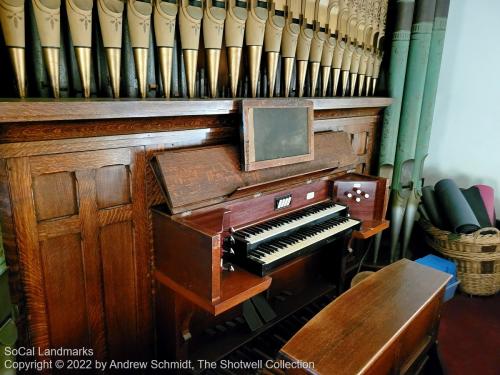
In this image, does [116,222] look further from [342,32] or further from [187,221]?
[342,32]

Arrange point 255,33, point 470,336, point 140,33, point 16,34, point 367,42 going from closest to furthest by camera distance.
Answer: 1. point 16,34
2. point 140,33
3. point 255,33
4. point 470,336
5. point 367,42

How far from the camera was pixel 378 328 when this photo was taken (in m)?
1.64

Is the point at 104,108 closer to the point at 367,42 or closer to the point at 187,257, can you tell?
the point at 187,257

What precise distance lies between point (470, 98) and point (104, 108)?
358cm

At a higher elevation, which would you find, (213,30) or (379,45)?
(379,45)

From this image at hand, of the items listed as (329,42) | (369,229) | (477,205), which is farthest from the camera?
(477,205)

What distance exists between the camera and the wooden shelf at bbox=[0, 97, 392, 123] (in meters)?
1.24

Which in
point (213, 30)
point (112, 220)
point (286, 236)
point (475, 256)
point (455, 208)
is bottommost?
point (475, 256)

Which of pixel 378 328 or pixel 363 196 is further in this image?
pixel 363 196

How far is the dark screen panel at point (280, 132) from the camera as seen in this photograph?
2.01m

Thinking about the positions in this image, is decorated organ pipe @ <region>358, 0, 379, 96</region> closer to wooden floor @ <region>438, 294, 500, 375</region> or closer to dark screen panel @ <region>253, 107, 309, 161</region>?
dark screen panel @ <region>253, 107, 309, 161</region>

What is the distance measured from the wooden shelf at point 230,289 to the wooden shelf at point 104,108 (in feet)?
2.65

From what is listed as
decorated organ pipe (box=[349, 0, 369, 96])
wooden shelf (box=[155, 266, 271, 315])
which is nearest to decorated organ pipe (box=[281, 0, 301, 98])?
decorated organ pipe (box=[349, 0, 369, 96])

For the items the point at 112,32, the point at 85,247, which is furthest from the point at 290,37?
the point at 85,247
